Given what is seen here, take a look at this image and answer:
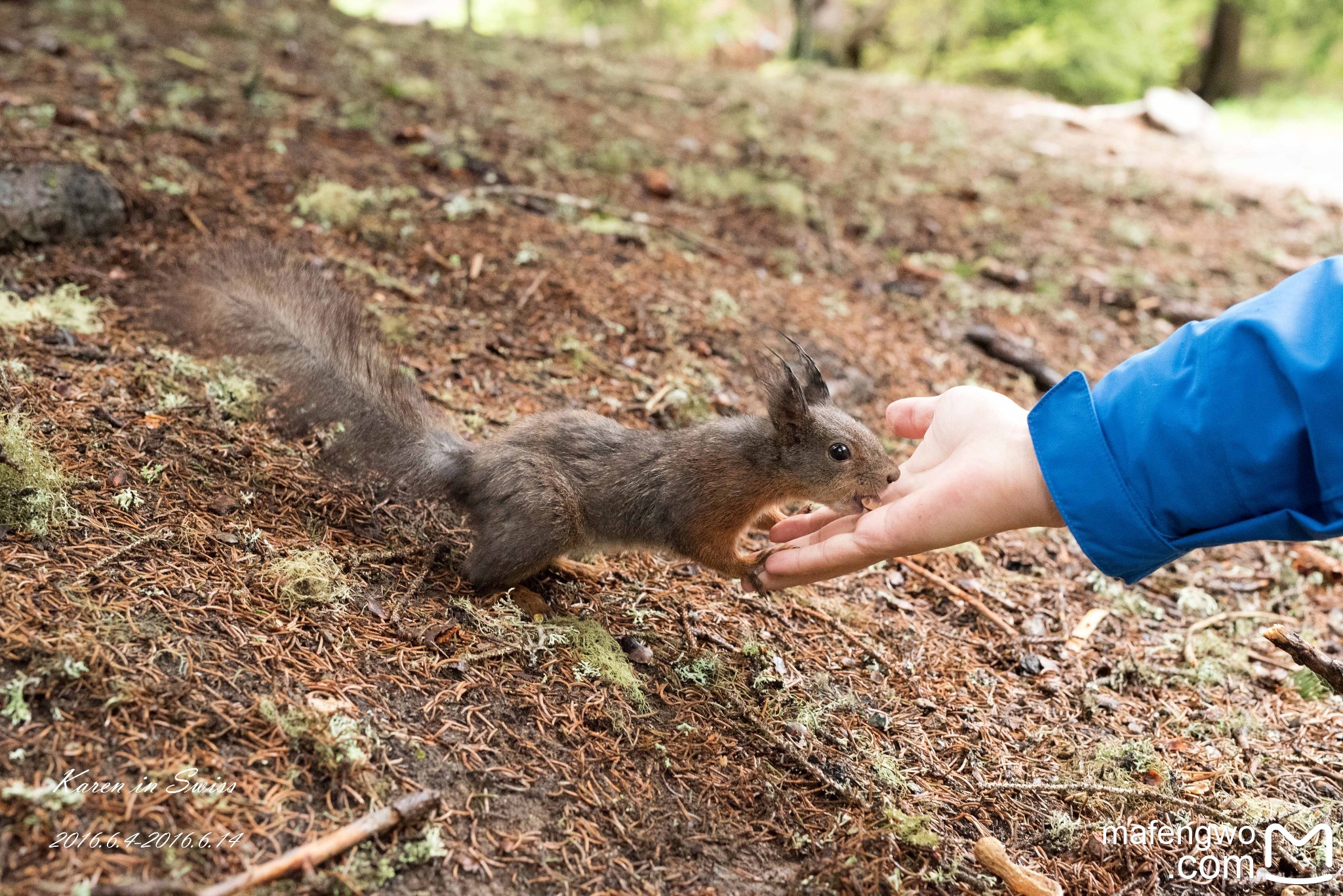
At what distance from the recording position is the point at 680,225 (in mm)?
6258

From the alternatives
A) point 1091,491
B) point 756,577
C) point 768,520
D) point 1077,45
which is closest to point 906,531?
point 1091,491

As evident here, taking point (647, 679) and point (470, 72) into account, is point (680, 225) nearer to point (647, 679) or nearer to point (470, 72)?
point (470, 72)

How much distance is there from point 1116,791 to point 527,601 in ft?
6.69

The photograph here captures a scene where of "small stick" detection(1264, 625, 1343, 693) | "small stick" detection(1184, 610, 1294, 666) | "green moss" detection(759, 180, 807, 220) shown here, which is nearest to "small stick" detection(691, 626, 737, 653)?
"small stick" detection(1264, 625, 1343, 693)

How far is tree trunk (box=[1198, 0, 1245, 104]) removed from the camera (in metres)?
19.5

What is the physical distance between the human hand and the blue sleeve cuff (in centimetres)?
8

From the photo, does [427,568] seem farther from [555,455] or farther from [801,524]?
[801,524]

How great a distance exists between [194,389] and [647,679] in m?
2.15

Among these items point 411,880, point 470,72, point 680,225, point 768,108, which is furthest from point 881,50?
point 411,880

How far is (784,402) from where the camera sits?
342 cm

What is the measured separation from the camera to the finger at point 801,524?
3.53m

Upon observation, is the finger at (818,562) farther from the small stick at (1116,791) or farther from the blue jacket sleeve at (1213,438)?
the small stick at (1116,791)

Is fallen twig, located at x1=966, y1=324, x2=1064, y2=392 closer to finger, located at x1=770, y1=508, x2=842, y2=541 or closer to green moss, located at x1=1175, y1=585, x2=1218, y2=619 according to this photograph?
green moss, located at x1=1175, y1=585, x2=1218, y2=619

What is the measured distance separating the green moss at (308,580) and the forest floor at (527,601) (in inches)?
0.6
